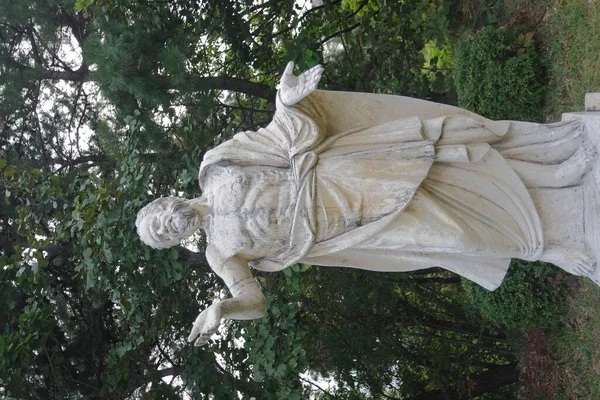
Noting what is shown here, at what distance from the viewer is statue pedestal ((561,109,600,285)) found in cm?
383

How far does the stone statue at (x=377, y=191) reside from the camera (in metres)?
3.66

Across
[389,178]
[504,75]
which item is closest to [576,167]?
[389,178]

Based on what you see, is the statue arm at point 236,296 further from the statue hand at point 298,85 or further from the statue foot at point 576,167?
the statue foot at point 576,167

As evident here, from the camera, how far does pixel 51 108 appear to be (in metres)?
8.34

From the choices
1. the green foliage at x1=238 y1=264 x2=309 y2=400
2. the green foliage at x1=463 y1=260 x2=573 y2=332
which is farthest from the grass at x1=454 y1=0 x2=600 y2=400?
the green foliage at x1=238 y1=264 x2=309 y2=400

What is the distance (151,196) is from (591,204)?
3779mm

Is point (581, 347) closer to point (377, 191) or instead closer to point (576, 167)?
point (576, 167)

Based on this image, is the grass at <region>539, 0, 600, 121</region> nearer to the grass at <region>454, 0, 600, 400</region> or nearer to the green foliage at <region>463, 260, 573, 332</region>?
the grass at <region>454, 0, 600, 400</region>

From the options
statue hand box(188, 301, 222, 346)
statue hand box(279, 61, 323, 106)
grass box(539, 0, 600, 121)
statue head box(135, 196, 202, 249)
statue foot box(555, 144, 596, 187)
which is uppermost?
grass box(539, 0, 600, 121)

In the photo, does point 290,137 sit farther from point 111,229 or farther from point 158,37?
point 158,37

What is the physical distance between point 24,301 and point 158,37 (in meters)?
3.15

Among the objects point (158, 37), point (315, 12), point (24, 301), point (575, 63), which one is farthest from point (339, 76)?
point (24, 301)

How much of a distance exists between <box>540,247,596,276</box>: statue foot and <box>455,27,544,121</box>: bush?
276 centimetres

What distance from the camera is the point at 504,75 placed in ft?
20.9
